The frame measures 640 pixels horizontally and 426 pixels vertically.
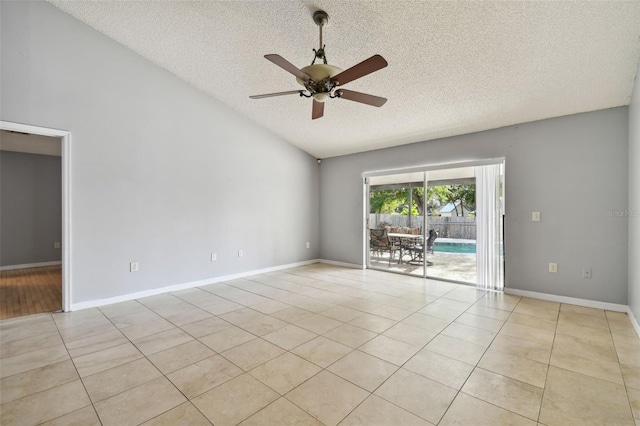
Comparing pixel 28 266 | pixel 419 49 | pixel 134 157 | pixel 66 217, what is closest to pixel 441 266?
pixel 419 49

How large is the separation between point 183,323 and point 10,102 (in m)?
3.12

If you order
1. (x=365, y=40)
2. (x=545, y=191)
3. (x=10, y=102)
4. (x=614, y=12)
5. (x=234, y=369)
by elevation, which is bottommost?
(x=234, y=369)

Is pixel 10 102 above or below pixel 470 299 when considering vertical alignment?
above

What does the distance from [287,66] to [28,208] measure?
7.44m

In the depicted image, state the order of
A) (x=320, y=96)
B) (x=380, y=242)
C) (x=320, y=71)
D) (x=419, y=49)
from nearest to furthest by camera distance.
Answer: (x=320, y=71), (x=320, y=96), (x=419, y=49), (x=380, y=242)

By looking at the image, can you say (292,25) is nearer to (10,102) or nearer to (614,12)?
(614,12)

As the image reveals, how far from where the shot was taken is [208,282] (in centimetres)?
485

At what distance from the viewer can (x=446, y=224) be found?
5.39 metres

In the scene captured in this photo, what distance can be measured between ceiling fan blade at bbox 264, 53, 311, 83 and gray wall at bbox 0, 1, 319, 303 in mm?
2850

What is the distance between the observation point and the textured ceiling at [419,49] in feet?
8.32

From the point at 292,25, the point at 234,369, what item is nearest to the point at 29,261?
the point at 234,369

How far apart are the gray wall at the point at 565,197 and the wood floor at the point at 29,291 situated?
20.8ft

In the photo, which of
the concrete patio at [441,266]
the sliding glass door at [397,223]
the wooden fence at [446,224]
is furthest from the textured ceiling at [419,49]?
the concrete patio at [441,266]

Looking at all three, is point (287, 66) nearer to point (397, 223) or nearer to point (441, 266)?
point (397, 223)
